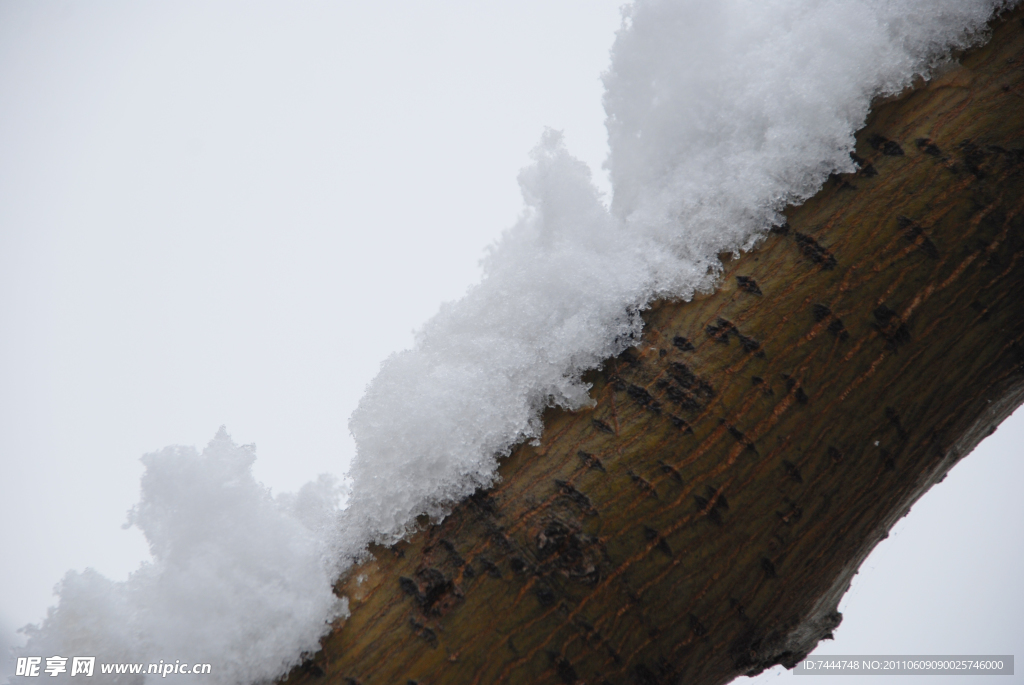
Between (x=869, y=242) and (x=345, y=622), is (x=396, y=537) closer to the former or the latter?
(x=345, y=622)

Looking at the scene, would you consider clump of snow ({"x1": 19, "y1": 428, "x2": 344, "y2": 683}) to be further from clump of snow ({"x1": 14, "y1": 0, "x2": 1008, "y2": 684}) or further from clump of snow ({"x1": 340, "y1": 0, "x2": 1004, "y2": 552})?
clump of snow ({"x1": 340, "y1": 0, "x2": 1004, "y2": 552})

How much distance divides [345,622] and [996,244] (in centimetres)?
103

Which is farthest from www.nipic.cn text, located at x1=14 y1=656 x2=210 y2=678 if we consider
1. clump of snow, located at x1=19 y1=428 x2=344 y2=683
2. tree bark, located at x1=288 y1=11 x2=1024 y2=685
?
tree bark, located at x1=288 y1=11 x2=1024 y2=685

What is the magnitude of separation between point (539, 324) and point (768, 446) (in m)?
0.38

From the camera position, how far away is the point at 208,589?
0.74 m

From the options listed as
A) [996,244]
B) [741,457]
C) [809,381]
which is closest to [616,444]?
[741,457]

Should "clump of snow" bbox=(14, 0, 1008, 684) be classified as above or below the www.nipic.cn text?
above

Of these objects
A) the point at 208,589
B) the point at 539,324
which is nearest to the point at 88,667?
the point at 208,589

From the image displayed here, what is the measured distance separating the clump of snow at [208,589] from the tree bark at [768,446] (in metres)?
0.10

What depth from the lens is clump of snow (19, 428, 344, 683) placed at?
0.73 m

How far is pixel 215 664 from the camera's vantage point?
0.72m

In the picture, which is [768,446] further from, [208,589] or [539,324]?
[208,589]

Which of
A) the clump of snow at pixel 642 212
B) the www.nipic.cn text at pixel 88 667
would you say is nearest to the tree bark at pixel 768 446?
the clump of snow at pixel 642 212

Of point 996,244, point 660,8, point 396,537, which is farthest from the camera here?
point 660,8
